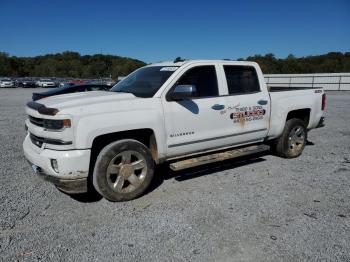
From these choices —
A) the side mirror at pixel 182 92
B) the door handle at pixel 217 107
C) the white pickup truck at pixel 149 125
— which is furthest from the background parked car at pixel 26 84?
the side mirror at pixel 182 92

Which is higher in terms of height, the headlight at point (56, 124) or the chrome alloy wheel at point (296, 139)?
the headlight at point (56, 124)

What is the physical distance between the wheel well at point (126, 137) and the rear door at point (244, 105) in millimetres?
1265

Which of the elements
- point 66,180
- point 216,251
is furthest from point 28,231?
point 216,251

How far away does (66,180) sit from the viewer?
3977 millimetres

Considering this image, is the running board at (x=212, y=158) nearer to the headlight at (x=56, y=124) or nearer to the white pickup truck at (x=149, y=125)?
the white pickup truck at (x=149, y=125)

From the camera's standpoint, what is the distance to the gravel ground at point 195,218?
127 inches

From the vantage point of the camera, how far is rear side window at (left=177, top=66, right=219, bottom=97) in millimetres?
5020

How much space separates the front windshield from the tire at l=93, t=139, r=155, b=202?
87cm

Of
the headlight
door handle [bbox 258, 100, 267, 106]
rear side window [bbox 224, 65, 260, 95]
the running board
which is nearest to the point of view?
the headlight

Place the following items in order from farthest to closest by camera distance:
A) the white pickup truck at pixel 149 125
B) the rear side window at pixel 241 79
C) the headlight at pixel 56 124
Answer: the rear side window at pixel 241 79 < the white pickup truck at pixel 149 125 < the headlight at pixel 56 124

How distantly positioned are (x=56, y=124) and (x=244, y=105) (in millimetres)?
3034

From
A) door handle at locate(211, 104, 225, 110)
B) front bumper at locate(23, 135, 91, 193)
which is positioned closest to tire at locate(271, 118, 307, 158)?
door handle at locate(211, 104, 225, 110)

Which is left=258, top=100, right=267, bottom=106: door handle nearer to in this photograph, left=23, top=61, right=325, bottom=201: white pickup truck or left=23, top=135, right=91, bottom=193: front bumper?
left=23, top=61, right=325, bottom=201: white pickup truck

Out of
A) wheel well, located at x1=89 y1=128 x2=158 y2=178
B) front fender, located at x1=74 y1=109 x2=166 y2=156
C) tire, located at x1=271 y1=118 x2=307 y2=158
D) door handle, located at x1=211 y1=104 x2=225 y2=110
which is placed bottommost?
tire, located at x1=271 y1=118 x2=307 y2=158
